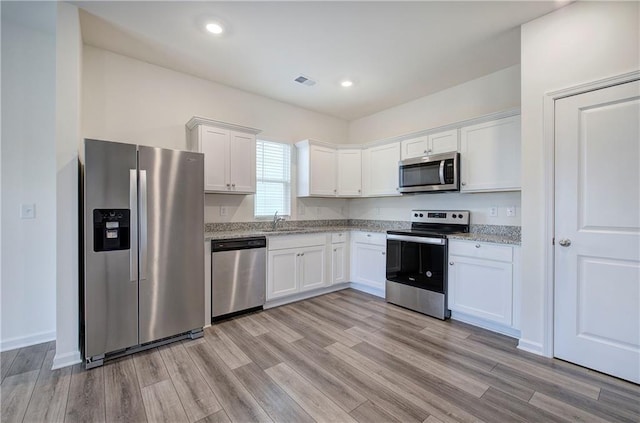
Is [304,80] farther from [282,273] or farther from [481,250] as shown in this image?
[481,250]

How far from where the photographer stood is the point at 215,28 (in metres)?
2.44

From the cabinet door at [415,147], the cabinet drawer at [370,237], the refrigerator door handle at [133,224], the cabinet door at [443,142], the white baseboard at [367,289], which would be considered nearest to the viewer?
the refrigerator door handle at [133,224]

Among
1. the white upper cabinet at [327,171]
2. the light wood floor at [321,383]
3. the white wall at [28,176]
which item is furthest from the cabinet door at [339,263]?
the white wall at [28,176]

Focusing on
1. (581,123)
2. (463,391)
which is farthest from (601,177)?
(463,391)

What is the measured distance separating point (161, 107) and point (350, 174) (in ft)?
8.57

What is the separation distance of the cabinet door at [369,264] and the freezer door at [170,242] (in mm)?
2143

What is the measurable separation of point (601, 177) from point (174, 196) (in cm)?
333

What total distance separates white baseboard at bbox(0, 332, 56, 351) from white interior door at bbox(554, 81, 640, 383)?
4340 millimetres

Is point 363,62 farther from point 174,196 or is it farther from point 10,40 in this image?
point 10,40

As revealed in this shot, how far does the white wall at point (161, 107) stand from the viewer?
2.79 meters

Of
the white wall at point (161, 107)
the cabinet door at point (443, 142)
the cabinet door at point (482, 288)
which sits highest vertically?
the white wall at point (161, 107)

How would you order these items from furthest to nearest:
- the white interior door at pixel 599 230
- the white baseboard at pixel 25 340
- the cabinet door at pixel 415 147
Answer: the cabinet door at pixel 415 147 < the white baseboard at pixel 25 340 < the white interior door at pixel 599 230

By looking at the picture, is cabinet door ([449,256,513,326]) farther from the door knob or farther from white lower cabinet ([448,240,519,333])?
the door knob

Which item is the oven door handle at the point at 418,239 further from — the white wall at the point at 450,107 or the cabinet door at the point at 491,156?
the white wall at the point at 450,107
